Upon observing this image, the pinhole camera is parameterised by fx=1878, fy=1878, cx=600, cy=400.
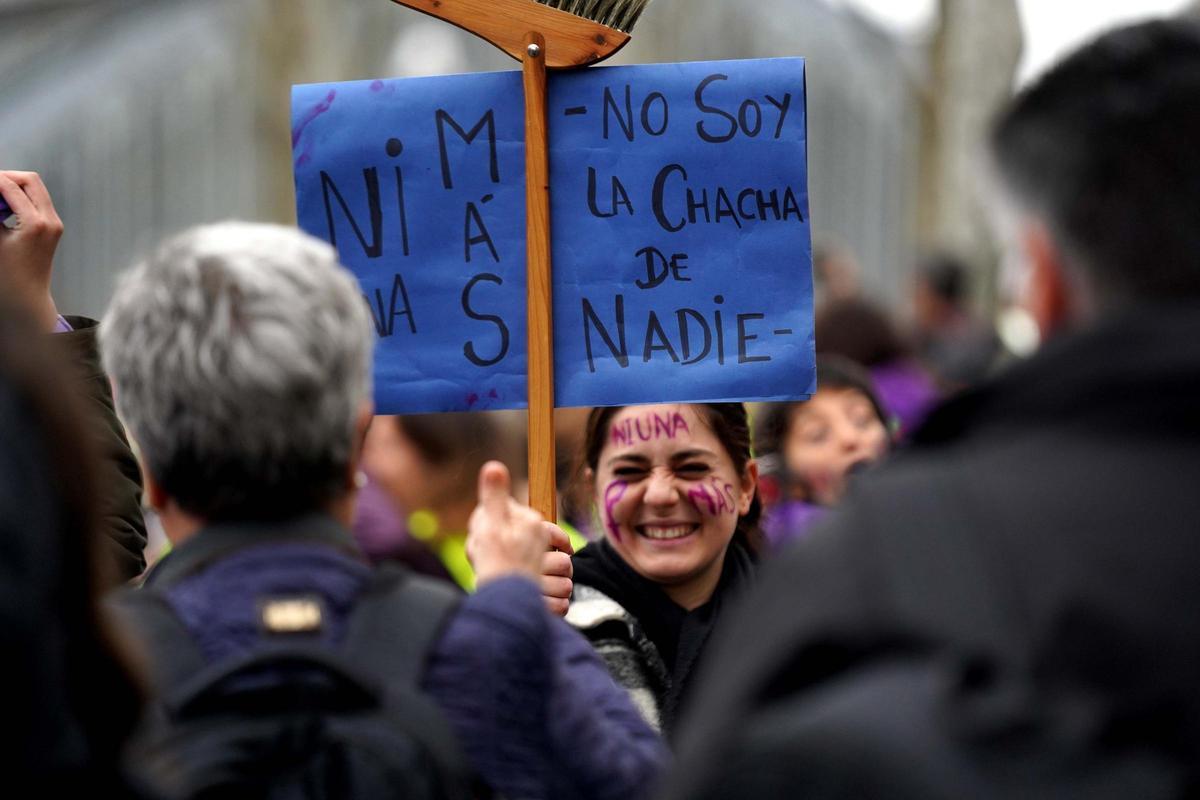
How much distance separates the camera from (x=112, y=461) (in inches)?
123

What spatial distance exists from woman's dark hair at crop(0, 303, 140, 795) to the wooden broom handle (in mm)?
1667

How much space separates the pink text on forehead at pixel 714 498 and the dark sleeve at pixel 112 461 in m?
1.06

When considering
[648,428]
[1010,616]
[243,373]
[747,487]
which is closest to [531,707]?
[243,373]

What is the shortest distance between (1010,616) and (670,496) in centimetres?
200

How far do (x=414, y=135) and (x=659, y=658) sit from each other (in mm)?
1043

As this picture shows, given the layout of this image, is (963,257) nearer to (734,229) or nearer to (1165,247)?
(734,229)

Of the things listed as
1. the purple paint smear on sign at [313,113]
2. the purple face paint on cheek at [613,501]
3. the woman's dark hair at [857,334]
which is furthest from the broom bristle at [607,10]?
the woman's dark hair at [857,334]

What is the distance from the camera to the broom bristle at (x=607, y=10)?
3.31 meters

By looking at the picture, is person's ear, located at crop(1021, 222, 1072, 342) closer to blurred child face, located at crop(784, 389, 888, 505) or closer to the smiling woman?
the smiling woman

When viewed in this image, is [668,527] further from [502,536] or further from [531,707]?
[531,707]

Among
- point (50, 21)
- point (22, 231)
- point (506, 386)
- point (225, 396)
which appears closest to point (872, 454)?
point (506, 386)

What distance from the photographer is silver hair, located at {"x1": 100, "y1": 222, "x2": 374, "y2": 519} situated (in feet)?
6.50

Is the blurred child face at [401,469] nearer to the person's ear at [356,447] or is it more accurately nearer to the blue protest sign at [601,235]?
the blue protest sign at [601,235]

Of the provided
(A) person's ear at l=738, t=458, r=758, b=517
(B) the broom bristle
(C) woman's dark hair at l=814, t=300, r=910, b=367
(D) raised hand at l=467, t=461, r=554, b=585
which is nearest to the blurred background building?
(C) woman's dark hair at l=814, t=300, r=910, b=367
